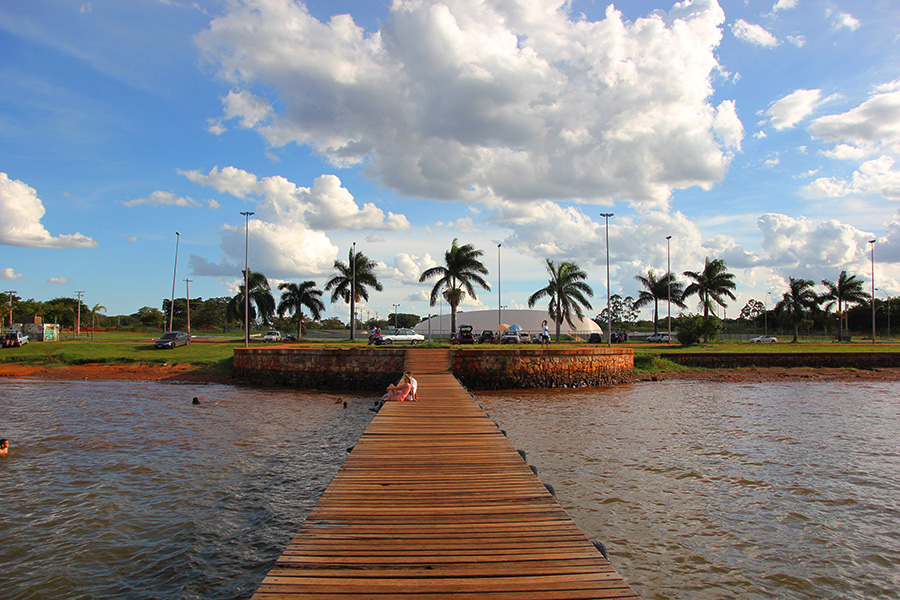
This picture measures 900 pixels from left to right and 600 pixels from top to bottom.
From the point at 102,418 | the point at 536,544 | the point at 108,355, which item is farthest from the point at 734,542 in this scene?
the point at 108,355

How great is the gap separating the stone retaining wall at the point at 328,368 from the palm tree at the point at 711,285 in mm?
40116

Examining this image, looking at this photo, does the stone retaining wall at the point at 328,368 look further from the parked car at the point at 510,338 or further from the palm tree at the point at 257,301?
the palm tree at the point at 257,301

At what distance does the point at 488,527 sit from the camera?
4.71 meters

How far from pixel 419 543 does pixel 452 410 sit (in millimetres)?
7434

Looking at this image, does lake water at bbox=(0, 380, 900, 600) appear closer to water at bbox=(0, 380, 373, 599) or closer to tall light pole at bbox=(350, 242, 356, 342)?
water at bbox=(0, 380, 373, 599)

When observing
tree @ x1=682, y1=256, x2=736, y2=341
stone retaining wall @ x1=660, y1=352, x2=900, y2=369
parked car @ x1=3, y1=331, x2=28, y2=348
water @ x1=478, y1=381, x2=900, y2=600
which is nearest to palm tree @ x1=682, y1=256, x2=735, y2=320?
tree @ x1=682, y1=256, x2=736, y2=341

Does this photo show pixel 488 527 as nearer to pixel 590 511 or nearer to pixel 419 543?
pixel 419 543

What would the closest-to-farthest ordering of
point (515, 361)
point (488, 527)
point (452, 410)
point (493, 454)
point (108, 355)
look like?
point (488, 527)
point (493, 454)
point (452, 410)
point (515, 361)
point (108, 355)

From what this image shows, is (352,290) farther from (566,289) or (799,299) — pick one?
(799,299)

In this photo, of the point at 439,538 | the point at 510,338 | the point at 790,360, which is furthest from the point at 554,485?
the point at 510,338

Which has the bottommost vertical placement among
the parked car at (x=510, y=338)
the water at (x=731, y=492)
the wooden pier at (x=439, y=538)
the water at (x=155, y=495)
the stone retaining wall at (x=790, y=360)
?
the water at (x=731, y=492)

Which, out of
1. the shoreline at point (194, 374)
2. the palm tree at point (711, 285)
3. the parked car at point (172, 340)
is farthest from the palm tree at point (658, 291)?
the parked car at point (172, 340)

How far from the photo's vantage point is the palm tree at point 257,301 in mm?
61531

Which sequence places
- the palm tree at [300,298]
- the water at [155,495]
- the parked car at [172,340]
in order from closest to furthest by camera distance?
1. the water at [155,495]
2. the parked car at [172,340]
3. the palm tree at [300,298]
